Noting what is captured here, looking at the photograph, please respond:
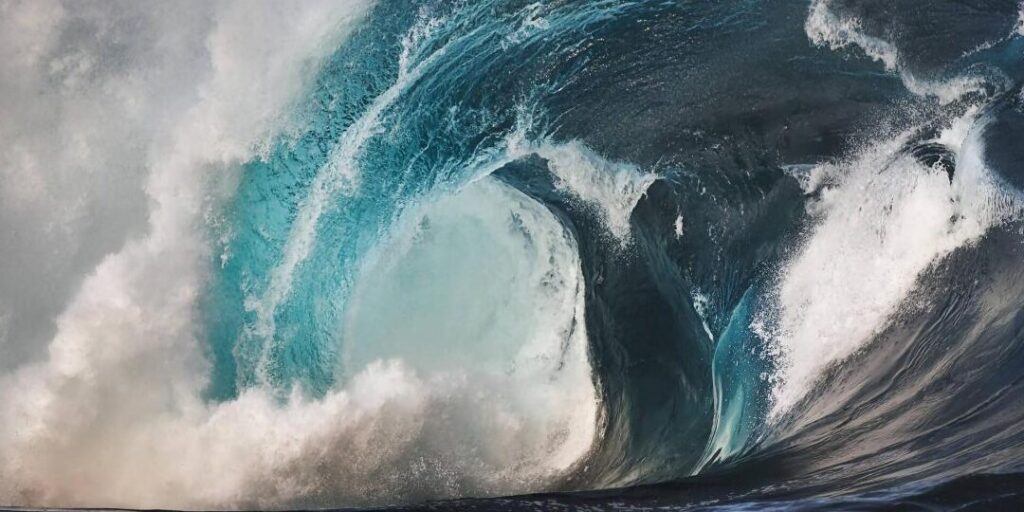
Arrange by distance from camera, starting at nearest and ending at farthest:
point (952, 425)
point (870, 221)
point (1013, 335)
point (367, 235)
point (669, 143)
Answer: point (952, 425) → point (1013, 335) → point (870, 221) → point (669, 143) → point (367, 235)

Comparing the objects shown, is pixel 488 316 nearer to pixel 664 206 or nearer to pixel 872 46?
pixel 664 206

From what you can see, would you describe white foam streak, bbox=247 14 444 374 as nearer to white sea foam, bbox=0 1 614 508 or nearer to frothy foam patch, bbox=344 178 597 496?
white sea foam, bbox=0 1 614 508

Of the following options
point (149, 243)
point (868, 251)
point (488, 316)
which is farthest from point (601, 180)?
point (149, 243)

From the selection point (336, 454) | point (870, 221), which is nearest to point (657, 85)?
point (870, 221)

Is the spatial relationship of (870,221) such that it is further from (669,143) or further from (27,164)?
(27,164)

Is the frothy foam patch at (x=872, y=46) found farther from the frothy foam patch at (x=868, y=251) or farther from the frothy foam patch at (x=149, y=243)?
the frothy foam patch at (x=149, y=243)
